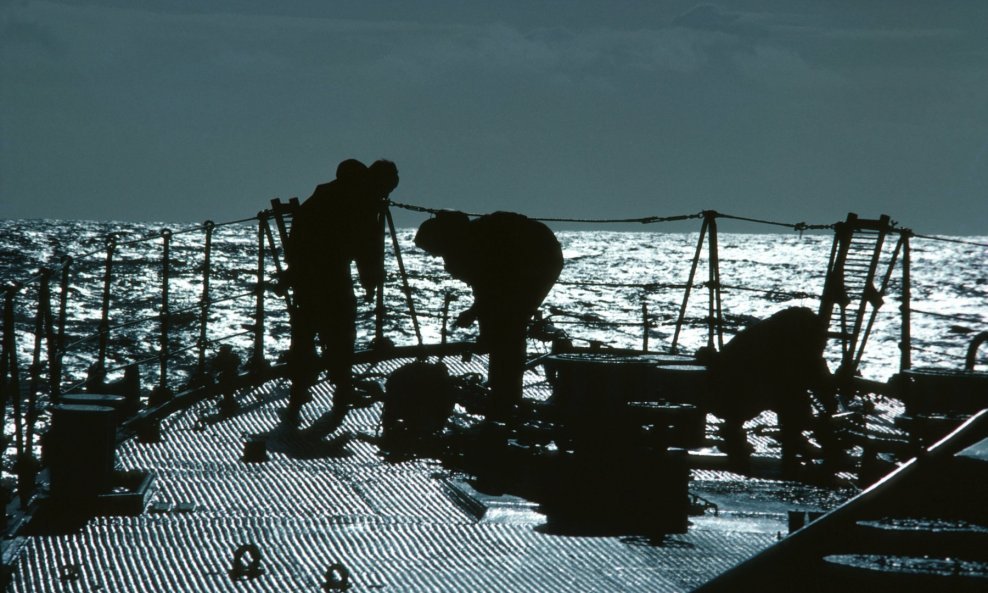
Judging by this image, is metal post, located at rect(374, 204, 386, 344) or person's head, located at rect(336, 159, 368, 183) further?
metal post, located at rect(374, 204, 386, 344)

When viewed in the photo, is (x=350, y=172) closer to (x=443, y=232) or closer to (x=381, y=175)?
(x=381, y=175)

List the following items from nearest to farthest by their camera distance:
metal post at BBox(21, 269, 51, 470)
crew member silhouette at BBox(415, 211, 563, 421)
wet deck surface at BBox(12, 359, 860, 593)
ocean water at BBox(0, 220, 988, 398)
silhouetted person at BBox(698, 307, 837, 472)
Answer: wet deck surface at BBox(12, 359, 860, 593) < metal post at BBox(21, 269, 51, 470) < silhouetted person at BBox(698, 307, 837, 472) < crew member silhouette at BBox(415, 211, 563, 421) < ocean water at BBox(0, 220, 988, 398)

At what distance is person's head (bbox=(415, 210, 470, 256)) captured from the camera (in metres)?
7.03

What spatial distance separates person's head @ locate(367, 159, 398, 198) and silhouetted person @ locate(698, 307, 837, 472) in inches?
88.9

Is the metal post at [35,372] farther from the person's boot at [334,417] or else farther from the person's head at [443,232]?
the person's head at [443,232]

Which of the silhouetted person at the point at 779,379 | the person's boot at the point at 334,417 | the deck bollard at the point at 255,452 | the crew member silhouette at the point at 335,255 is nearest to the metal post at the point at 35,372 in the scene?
the deck bollard at the point at 255,452

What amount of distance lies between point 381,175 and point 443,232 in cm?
104

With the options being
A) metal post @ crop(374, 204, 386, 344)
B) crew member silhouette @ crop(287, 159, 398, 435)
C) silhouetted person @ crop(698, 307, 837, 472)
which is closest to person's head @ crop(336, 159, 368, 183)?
crew member silhouette @ crop(287, 159, 398, 435)

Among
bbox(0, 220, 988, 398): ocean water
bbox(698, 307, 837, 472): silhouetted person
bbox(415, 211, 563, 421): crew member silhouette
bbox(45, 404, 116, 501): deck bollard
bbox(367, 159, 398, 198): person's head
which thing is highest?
bbox(367, 159, 398, 198): person's head

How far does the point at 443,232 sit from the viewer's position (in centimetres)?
704

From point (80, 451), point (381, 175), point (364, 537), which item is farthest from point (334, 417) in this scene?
point (364, 537)

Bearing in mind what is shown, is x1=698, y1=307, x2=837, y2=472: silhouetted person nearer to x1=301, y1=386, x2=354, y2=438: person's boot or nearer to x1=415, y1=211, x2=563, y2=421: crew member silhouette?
x1=415, y1=211, x2=563, y2=421: crew member silhouette

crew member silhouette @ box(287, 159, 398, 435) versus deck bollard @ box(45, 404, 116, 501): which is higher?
crew member silhouette @ box(287, 159, 398, 435)

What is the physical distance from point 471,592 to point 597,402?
165cm
